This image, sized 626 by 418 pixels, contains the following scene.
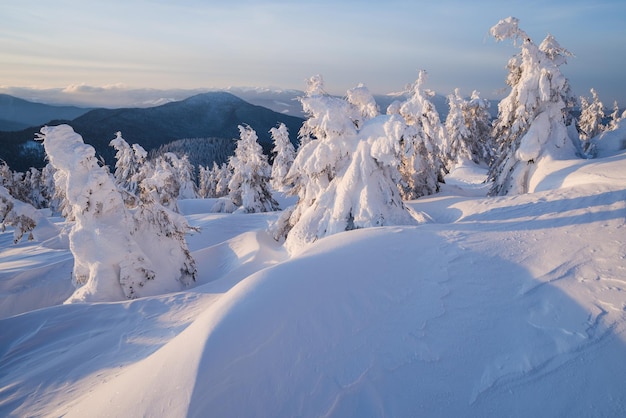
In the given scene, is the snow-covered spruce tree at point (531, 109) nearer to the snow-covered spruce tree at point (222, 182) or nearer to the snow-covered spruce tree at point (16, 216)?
the snow-covered spruce tree at point (16, 216)

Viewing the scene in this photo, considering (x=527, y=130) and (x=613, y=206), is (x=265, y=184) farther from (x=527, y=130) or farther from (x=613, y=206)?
(x=613, y=206)

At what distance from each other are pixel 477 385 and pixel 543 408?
0.54 m

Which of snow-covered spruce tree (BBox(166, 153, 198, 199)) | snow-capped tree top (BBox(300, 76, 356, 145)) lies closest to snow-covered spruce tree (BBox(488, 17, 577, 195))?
snow-capped tree top (BBox(300, 76, 356, 145))

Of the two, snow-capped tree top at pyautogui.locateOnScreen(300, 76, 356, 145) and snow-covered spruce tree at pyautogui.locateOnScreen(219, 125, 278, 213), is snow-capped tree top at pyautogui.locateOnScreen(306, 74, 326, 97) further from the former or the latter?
snow-covered spruce tree at pyautogui.locateOnScreen(219, 125, 278, 213)

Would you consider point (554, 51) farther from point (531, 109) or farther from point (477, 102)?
→ point (477, 102)

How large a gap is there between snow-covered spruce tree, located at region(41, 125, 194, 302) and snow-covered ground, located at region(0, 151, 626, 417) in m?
2.34

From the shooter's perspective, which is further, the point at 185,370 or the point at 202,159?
the point at 202,159

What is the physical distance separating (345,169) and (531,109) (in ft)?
32.3

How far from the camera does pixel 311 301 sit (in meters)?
4.25

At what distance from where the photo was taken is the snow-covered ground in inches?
124

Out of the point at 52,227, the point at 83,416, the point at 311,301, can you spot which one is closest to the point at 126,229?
the point at 83,416

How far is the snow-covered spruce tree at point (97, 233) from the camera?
9289mm

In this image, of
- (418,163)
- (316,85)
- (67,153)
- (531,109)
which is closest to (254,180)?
(418,163)

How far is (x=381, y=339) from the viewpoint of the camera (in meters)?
3.71
